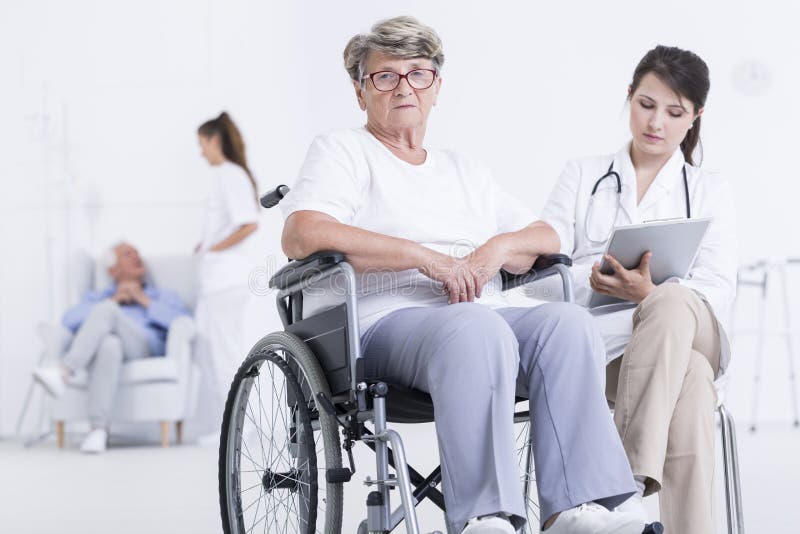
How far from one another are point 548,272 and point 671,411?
0.30 metres

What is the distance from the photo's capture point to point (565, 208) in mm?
2004

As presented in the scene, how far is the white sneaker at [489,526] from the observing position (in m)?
1.25

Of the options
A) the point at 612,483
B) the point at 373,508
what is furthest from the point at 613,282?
the point at 373,508

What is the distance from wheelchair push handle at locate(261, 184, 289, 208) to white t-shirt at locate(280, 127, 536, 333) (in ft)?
0.19

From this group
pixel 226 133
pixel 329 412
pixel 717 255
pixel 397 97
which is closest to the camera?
pixel 329 412

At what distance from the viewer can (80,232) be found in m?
5.11

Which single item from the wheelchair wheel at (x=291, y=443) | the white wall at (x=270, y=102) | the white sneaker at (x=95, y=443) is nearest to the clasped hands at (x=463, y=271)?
the wheelchair wheel at (x=291, y=443)

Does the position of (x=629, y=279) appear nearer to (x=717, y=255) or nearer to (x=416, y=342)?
(x=717, y=255)

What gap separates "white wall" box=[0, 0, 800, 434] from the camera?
5.14m

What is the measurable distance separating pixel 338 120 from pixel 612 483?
4250 mm

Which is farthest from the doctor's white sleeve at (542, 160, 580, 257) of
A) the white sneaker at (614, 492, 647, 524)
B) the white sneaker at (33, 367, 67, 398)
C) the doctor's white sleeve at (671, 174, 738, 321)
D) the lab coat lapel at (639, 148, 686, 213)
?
the white sneaker at (33, 367, 67, 398)

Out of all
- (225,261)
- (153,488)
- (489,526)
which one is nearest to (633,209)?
(489,526)

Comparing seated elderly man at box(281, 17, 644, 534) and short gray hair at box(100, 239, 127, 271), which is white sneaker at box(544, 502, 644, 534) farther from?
short gray hair at box(100, 239, 127, 271)

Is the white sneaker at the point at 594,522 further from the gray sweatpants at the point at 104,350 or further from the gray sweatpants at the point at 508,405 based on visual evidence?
the gray sweatpants at the point at 104,350
